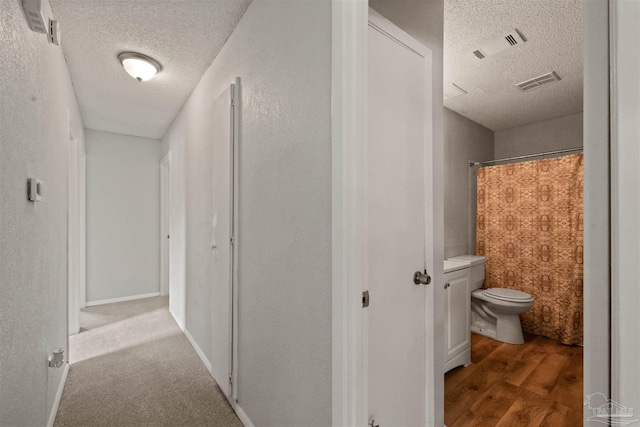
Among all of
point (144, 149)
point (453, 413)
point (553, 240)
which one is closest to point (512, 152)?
point (553, 240)

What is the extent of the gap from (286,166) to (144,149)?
13.3 ft

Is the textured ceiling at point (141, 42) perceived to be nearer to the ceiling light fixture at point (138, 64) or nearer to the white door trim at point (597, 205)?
the ceiling light fixture at point (138, 64)

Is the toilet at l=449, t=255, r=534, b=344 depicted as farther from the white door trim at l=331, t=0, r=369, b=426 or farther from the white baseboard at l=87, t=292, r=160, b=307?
the white baseboard at l=87, t=292, r=160, b=307

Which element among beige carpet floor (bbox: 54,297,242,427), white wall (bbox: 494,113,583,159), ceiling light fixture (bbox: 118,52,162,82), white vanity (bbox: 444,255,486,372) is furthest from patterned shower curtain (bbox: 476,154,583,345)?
ceiling light fixture (bbox: 118,52,162,82)

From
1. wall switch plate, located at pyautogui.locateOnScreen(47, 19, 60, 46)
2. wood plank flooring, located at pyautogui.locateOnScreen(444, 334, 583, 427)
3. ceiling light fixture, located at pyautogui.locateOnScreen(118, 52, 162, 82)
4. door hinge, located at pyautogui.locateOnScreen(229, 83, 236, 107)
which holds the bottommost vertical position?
wood plank flooring, located at pyautogui.locateOnScreen(444, 334, 583, 427)

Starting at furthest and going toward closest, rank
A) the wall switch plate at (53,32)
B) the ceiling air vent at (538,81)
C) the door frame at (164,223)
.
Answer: the door frame at (164,223)
the ceiling air vent at (538,81)
the wall switch plate at (53,32)

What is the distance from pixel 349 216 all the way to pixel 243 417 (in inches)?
59.3

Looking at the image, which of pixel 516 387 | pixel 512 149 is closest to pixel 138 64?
pixel 516 387

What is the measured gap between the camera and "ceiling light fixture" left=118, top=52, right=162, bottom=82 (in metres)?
2.28

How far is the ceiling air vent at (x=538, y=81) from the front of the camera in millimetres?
2598

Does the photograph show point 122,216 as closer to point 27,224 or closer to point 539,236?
point 27,224

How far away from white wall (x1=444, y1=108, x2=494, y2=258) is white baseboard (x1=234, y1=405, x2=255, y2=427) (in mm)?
2402

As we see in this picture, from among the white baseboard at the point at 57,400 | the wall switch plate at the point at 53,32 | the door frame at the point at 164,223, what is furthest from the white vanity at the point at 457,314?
the door frame at the point at 164,223

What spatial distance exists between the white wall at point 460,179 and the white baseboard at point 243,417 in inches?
94.6
